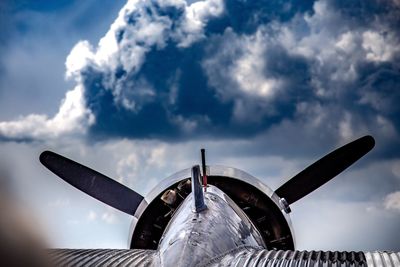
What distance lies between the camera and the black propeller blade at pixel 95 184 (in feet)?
36.6

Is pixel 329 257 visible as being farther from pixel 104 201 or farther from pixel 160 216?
pixel 104 201

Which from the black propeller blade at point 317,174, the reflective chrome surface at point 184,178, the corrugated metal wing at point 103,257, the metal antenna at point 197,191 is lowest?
the corrugated metal wing at point 103,257

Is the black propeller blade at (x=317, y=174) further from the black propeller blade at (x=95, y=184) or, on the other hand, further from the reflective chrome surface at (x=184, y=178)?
the black propeller blade at (x=95, y=184)

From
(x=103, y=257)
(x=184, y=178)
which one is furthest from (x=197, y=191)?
(x=184, y=178)

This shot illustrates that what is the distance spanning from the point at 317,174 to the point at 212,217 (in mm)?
5541

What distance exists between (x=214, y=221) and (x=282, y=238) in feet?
12.5

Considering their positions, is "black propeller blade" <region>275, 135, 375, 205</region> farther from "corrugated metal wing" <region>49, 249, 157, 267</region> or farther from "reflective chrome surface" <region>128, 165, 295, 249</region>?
"corrugated metal wing" <region>49, 249, 157, 267</region>

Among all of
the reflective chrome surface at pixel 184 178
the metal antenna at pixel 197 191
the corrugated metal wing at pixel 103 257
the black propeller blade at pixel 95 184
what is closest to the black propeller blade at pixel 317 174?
the reflective chrome surface at pixel 184 178

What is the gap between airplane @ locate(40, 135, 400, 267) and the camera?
4.91 m

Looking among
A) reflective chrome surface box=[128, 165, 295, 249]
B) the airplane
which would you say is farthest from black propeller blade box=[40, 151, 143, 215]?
reflective chrome surface box=[128, 165, 295, 249]

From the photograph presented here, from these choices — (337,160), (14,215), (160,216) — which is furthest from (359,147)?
(14,215)

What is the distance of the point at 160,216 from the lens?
9.88 meters

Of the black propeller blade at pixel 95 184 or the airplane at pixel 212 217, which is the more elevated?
the black propeller blade at pixel 95 184

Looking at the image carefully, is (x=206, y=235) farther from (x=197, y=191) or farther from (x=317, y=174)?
(x=317, y=174)
